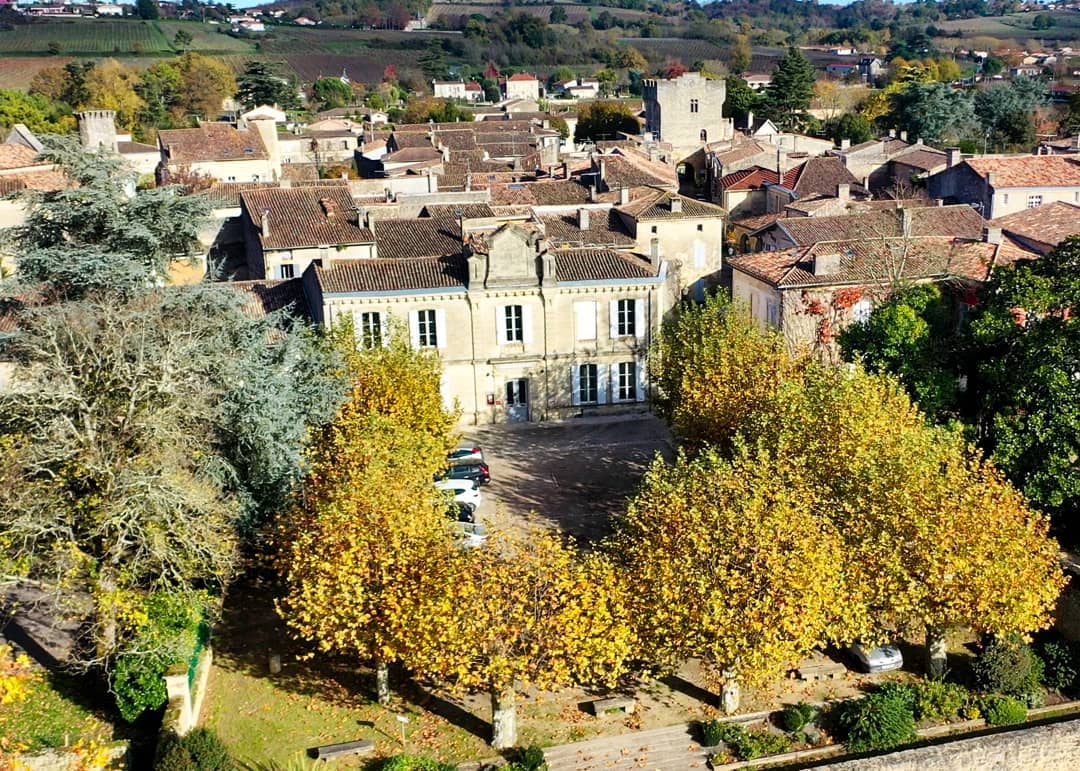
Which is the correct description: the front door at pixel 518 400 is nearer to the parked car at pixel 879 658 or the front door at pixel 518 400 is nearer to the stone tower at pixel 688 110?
the parked car at pixel 879 658

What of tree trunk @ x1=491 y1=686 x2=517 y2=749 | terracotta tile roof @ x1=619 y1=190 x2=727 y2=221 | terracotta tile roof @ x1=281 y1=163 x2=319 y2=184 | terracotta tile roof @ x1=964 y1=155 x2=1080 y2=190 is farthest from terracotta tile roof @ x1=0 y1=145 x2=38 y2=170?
terracotta tile roof @ x1=964 y1=155 x2=1080 y2=190

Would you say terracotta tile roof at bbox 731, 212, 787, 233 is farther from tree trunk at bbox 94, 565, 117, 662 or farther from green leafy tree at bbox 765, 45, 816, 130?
green leafy tree at bbox 765, 45, 816, 130

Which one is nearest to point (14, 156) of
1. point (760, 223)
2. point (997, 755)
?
point (760, 223)

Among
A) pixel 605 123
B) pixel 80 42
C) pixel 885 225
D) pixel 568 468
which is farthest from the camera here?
pixel 80 42

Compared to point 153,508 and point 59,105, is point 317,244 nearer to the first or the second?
point 153,508

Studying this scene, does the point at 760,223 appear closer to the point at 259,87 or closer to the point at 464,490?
the point at 464,490

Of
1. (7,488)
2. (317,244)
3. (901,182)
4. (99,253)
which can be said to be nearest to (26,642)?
(7,488)
